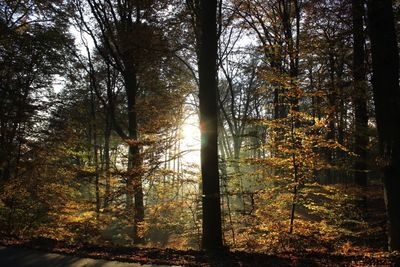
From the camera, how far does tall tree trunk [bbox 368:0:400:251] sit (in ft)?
22.2

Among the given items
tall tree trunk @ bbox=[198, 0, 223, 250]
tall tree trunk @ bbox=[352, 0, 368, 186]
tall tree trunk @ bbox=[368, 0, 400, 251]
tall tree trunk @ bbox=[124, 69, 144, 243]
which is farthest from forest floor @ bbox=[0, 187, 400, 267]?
tall tree trunk @ bbox=[124, 69, 144, 243]

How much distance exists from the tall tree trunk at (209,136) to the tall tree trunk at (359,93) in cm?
341

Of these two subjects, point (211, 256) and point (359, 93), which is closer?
point (211, 256)

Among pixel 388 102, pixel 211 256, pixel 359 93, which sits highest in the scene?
pixel 359 93

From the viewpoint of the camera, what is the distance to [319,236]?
383 inches

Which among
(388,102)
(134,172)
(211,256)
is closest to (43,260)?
(211,256)

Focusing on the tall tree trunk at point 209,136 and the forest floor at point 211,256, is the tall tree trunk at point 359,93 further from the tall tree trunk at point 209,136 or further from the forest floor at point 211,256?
the tall tree trunk at point 209,136

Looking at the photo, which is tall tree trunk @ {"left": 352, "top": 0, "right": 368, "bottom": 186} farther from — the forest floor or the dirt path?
the dirt path

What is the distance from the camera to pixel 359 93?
9.41 metres

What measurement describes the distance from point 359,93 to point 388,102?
8.66ft

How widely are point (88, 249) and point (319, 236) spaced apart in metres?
5.90

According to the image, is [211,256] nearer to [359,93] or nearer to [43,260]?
[43,260]

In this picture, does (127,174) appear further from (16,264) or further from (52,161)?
(52,161)

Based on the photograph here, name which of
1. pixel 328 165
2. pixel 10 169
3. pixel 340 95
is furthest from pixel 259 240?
pixel 10 169
